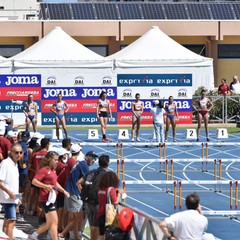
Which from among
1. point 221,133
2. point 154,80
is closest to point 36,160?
point 221,133

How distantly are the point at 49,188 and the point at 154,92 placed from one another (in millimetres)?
25741

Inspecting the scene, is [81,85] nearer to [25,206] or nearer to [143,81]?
[143,81]

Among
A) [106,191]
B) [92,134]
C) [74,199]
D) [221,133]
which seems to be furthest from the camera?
[221,133]

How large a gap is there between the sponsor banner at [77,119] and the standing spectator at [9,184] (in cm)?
2518

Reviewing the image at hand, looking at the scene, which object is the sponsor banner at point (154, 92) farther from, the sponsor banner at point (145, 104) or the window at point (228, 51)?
the window at point (228, 51)

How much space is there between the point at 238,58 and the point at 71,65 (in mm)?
15940

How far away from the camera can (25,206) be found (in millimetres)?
21484

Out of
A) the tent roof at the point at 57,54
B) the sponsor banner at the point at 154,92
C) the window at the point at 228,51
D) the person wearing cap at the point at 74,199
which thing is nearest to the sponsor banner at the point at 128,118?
the sponsor banner at the point at 154,92

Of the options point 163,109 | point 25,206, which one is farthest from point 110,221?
point 163,109

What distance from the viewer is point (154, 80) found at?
139 ft

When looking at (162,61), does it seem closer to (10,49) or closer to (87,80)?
(87,80)

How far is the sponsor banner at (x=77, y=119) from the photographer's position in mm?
41625

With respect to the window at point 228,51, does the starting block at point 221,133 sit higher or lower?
lower

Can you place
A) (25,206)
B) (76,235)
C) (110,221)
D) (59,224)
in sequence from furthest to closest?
(25,206) → (59,224) → (76,235) → (110,221)
